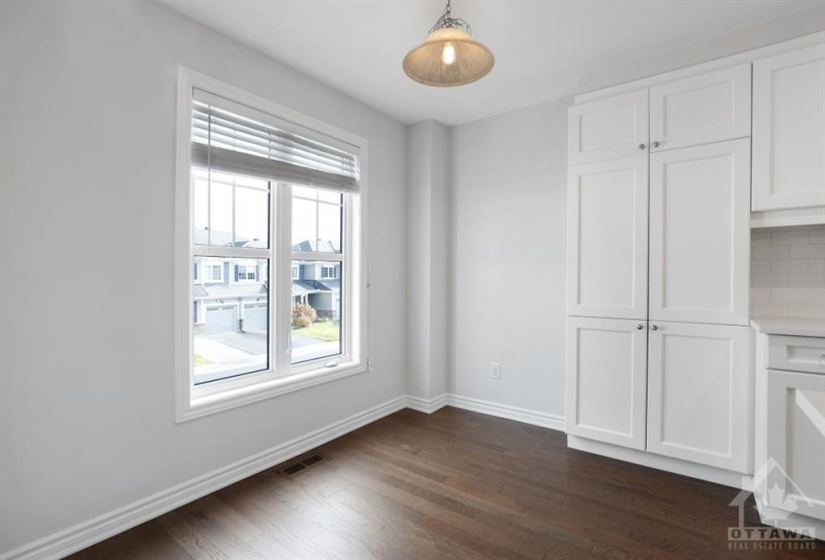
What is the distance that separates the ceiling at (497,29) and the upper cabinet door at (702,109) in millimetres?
250

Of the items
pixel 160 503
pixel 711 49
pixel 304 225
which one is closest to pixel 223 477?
pixel 160 503

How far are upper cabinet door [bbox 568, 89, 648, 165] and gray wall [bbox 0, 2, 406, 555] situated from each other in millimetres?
2202

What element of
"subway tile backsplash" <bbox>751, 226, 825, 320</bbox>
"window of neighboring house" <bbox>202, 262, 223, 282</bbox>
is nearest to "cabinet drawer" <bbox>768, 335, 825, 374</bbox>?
"subway tile backsplash" <bbox>751, 226, 825, 320</bbox>

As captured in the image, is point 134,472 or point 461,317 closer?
point 134,472

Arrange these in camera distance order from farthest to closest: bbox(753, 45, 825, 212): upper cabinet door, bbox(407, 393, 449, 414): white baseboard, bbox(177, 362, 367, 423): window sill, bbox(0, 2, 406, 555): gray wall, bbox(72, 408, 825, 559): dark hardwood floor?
bbox(407, 393, 449, 414): white baseboard
bbox(177, 362, 367, 423): window sill
bbox(753, 45, 825, 212): upper cabinet door
bbox(72, 408, 825, 559): dark hardwood floor
bbox(0, 2, 406, 555): gray wall

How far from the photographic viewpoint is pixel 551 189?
309cm

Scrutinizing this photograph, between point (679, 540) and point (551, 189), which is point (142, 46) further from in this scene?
point (679, 540)

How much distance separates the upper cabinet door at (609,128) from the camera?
7.96 feet

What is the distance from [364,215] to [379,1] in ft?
4.92

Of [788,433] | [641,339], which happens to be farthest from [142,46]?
[788,433]

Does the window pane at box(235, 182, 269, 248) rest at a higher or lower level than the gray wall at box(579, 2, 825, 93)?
lower

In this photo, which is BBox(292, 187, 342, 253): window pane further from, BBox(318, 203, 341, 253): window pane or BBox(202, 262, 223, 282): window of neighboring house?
BBox(202, 262, 223, 282): window of neighboring house

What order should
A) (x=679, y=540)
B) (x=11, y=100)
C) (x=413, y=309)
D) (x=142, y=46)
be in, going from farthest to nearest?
(x=413, y=309) → (x=142, y=46) → (x=679, y=540) → (x=11, y=100)

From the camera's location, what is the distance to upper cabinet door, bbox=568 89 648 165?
2426 mm
